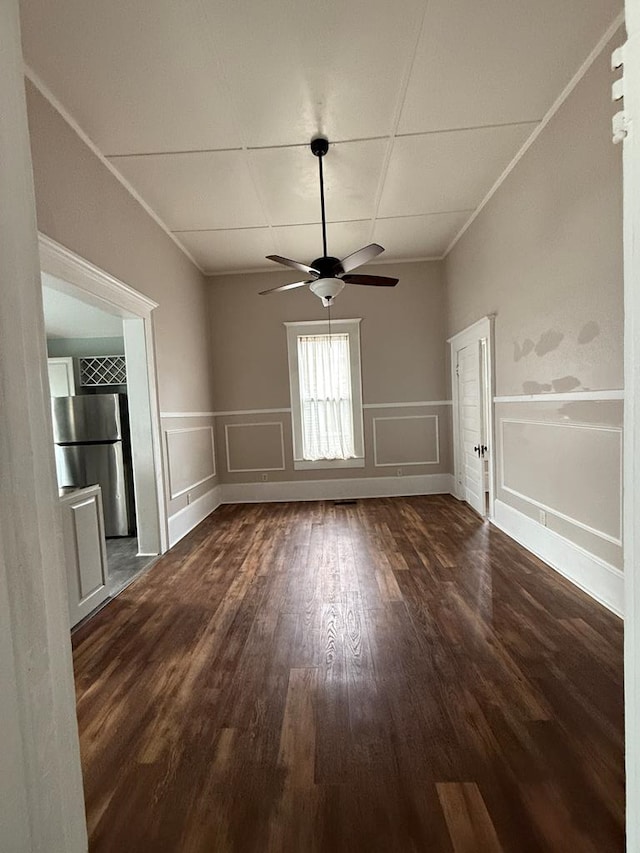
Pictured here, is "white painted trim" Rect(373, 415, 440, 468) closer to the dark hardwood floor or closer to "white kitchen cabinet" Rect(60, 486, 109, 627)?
the dark hardwood floor

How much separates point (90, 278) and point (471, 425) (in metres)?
3.98

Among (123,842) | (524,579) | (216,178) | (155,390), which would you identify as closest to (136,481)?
(155,390)

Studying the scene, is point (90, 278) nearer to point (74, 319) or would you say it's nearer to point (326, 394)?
point (74, 319)

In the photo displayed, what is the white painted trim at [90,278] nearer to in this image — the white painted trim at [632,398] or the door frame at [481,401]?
the white painted trim at [632,398]

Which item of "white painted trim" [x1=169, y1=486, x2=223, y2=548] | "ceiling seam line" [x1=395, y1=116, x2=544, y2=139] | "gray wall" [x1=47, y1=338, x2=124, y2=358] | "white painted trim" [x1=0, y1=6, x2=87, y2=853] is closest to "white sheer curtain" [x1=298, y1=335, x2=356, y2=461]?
"white painted trim" [x1=169, y1=486, x2=223, y2=548]

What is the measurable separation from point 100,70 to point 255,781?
3449mm

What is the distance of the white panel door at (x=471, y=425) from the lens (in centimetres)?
461

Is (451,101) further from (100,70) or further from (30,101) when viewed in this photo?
(30,101)

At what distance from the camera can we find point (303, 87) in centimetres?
258

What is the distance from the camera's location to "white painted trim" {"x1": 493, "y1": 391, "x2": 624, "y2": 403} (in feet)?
7.94

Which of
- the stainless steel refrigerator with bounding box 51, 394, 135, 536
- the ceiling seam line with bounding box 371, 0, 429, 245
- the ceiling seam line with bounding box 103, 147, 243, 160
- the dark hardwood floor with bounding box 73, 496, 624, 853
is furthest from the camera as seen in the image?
the stainless steel refrigerator with bounding box 51, 394, 135, 536

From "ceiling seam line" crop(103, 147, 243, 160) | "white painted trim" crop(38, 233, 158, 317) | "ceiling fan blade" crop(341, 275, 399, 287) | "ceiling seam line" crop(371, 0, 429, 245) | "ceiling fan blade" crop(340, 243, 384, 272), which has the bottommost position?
"white painted trim" crop(38, 233, 158, 317)

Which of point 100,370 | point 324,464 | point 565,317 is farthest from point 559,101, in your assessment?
point 100,370

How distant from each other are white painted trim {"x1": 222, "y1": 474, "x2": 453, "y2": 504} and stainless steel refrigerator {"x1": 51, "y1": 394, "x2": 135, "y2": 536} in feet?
5.10
